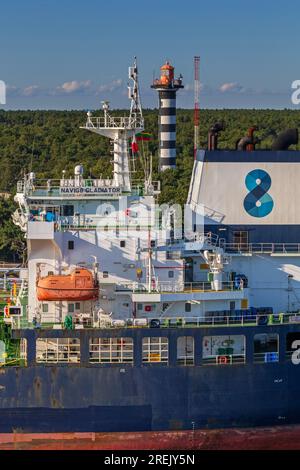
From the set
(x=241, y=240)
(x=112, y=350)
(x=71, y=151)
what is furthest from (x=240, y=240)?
(x=71, y=151)

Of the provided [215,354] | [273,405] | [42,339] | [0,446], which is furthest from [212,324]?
[0,446]

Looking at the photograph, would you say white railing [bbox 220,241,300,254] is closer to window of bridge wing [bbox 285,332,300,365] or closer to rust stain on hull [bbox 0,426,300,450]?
window of bridge wing [bbox 285,332,300,365]

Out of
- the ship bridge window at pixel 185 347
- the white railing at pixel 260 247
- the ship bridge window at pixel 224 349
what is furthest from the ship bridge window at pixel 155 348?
the white railing at pixel 260 247

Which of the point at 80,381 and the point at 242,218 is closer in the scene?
the point at 80,381

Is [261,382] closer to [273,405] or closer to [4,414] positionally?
[273,405]

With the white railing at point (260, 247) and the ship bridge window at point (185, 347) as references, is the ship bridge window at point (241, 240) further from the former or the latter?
the ship bridge window at point (185, 347)

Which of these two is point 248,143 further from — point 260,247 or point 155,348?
point 155,348

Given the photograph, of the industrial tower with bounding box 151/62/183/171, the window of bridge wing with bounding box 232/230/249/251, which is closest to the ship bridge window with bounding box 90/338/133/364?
the window of bridge wing with bounding box 232/230/249/251

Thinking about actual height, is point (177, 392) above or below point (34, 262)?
below
